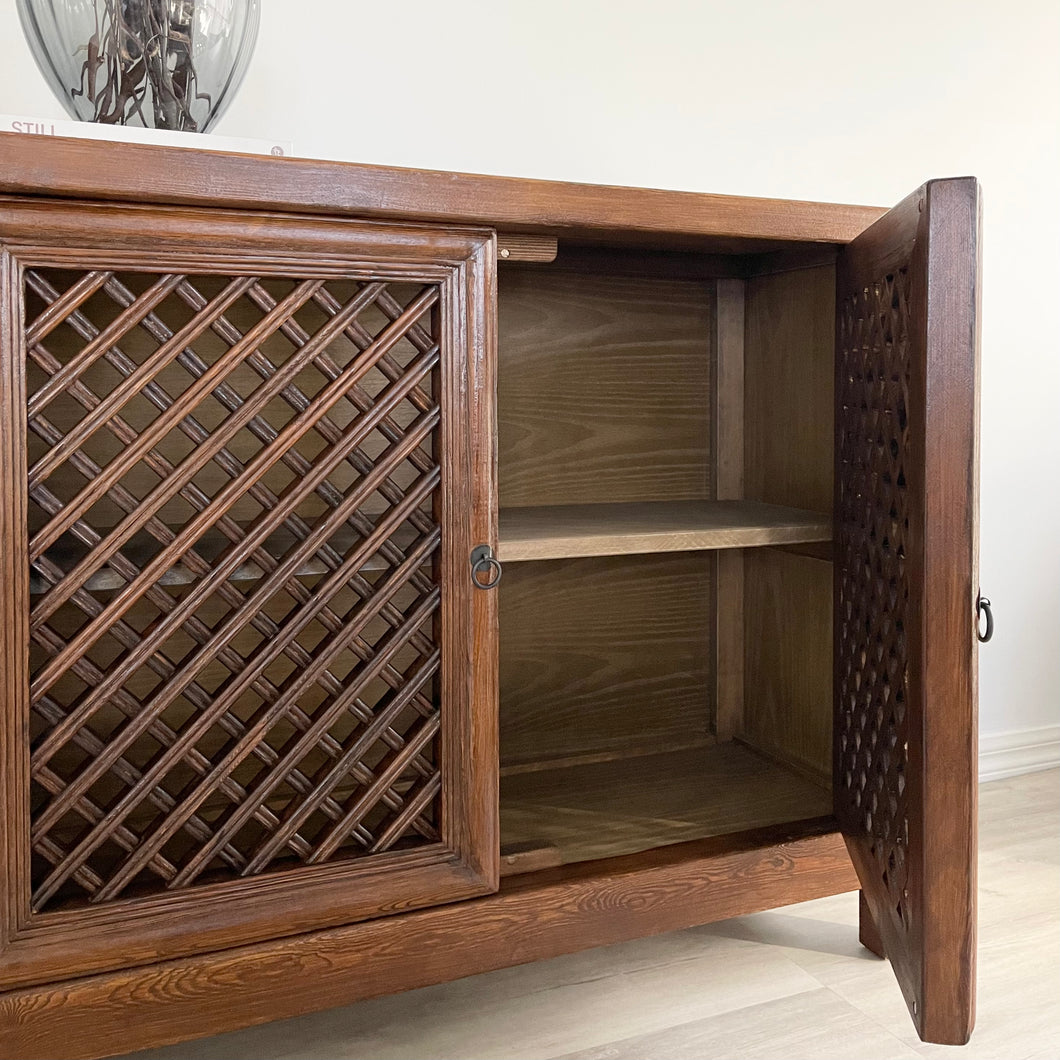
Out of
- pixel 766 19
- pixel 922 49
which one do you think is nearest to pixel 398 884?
pixel 766 19

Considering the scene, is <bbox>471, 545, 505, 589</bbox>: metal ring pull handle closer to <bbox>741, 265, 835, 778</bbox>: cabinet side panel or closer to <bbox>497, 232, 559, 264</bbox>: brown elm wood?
<bbox>497, 232, 559, 264</bbox>: brown elm wood

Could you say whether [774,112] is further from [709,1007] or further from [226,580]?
[709,1007]

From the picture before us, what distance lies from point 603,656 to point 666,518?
0.34 meters

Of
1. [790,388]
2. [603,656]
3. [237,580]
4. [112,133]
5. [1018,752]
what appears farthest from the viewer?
[1018,752]

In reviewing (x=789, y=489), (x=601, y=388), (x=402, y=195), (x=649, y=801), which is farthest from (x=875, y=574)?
(x=402, y=195)

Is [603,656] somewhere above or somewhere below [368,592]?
below

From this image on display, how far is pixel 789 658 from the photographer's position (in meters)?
1.59

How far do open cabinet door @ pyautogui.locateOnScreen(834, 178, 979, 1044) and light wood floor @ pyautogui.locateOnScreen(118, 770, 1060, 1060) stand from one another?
0.58ft

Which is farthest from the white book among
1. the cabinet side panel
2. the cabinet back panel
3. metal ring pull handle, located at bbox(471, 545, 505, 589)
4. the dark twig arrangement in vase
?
the cabinet side panel

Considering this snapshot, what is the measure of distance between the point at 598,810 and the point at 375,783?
0.42 m

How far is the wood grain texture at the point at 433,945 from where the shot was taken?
98 centimetres

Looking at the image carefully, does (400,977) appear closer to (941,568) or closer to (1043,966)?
(941,568)

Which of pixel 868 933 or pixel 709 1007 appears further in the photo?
pixel 868 933

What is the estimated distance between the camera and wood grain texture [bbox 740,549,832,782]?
1.50 metres
